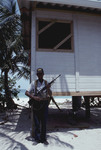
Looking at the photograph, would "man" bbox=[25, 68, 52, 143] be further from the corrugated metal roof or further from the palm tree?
the palm tree

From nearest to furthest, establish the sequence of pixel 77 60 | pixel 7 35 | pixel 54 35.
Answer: pixel 77 60
pixel 54 35
pixel 7 35

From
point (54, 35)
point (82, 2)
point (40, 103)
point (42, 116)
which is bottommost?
point (42, 116)

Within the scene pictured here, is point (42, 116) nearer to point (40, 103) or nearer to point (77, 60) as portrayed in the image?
point (40, 103)

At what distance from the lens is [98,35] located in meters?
6.48

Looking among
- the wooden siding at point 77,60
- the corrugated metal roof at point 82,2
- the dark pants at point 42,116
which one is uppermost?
the corrugated metal roof at point 82,2

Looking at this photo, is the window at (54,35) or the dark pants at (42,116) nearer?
the dark pants at (42,116)

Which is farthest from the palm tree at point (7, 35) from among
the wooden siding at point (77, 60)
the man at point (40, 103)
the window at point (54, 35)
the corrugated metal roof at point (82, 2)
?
the man at point (40, 103)

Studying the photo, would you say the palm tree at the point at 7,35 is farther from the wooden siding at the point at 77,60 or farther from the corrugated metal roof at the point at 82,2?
the corrugated metal roof at the point at 82,2

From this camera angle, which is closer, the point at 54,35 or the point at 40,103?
the point at 40,103

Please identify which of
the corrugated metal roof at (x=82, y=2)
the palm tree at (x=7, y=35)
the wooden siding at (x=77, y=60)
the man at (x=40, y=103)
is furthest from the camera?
the palm tree at (x=7, y=35)

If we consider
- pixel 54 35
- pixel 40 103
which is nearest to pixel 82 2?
pixel 54 35

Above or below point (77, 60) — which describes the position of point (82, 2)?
above

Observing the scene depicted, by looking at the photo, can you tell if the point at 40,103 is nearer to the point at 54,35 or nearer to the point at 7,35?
the point at 54,35

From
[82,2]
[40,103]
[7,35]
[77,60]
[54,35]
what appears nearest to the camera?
[40,103]
